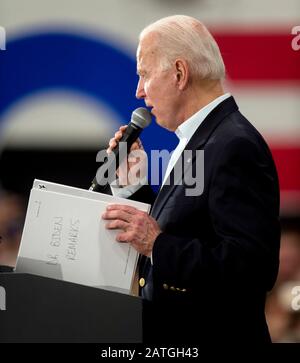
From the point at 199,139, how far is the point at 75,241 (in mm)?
328

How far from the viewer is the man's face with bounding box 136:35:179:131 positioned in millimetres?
1317

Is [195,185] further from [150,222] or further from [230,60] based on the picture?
[230,60]

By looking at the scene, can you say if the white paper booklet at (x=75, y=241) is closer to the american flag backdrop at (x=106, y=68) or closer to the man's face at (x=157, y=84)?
the man's face at (x=157, y=84)

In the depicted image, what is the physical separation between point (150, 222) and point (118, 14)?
129 centimetres

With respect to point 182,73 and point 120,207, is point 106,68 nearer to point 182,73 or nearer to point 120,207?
point 182,73

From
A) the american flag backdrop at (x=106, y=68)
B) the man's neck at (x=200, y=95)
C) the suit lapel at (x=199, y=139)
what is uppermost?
the american flag backdrop at (x=106, y=68)

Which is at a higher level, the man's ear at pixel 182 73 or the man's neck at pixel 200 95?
the man's ear at pixel 182 73

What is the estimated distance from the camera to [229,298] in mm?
1195

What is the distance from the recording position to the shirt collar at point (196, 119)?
1328mm

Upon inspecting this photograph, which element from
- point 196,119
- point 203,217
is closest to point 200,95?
point 196,119

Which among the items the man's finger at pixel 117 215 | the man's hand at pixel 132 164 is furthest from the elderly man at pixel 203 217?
the man's hand at pixel 132 164

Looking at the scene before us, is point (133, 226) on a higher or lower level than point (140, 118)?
lower

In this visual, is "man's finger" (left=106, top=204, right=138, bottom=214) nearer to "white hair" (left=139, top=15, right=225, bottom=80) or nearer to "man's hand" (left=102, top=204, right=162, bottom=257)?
"man's hand" (left=102, top=204, right=162, bottom=257)

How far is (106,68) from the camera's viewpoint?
2.30 metres
